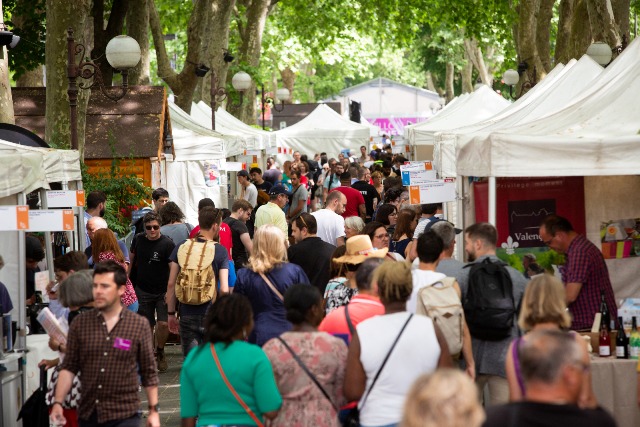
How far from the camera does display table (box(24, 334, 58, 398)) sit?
28.8 feet

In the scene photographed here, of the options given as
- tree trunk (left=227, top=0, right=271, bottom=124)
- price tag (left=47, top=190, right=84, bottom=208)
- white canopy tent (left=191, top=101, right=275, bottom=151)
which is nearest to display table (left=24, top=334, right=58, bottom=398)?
price tag (left=47, top=190, right=84, bottom=208)

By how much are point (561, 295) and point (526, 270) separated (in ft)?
13.4

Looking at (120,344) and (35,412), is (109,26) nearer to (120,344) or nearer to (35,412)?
(35,412)

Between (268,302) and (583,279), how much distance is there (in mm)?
2167

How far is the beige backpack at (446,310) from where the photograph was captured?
7.11m

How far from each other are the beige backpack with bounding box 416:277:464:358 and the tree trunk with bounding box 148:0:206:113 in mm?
19071

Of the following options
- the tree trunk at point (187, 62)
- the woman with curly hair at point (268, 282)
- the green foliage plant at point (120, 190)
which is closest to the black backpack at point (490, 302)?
the woman with curly hair at point (268, 282)

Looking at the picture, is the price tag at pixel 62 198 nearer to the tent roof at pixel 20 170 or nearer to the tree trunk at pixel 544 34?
the tent roof at pixel 20 170

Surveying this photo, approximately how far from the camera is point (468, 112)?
85.1 ft

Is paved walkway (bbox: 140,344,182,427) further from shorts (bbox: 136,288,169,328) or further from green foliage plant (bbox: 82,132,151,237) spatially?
Answer: green foliage plant (bbox: 82,132,151,237)

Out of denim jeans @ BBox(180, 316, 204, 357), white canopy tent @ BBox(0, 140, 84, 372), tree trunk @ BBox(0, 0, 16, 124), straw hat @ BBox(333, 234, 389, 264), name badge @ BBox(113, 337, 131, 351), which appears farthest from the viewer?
tree trunk @ BBox(0, 0, 16, 124)

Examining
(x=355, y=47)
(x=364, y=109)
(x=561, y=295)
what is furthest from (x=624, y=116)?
(x=364, y=109)

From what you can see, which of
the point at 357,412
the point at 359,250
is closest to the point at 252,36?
the point at 359,250

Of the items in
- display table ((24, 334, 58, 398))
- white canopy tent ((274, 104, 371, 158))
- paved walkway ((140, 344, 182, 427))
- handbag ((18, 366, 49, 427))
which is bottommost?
paved walkway ((140, 344, 182, 427))
